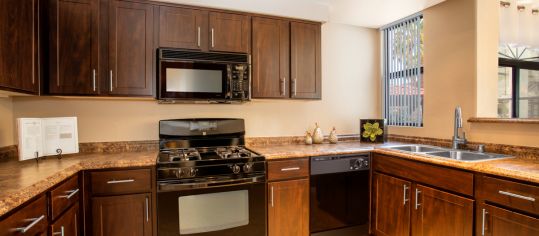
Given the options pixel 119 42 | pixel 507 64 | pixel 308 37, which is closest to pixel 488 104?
pixel 507 64

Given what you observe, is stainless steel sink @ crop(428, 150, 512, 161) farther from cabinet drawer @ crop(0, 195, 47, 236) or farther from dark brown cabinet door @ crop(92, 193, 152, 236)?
cabinet drawer @ crop(0, 195, 47, 236)

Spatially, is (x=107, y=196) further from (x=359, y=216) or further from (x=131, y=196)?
(x=359, y=216)

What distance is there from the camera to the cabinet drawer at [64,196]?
140 cm

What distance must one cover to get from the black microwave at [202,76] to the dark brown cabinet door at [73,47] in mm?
485

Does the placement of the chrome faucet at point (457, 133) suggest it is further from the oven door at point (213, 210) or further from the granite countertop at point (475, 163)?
the oven door at point (213, 210)

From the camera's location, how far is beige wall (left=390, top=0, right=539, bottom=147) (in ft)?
7.53

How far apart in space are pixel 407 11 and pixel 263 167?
2.17 meters

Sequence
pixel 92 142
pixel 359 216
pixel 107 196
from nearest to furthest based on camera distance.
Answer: pixel 107 196 → pixel 92 142 → pixel 359 216

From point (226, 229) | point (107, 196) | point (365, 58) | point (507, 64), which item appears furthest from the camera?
point (365, 58)

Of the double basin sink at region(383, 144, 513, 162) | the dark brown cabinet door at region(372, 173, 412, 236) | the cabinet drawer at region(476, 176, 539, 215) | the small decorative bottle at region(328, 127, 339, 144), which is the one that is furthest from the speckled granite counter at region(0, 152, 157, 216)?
the double basin sink at region(383, 144, 513, 162)

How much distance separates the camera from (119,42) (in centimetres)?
214

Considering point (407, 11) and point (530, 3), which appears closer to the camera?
point (530, 3)

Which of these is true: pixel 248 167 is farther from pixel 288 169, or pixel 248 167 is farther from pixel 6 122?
pixel 6 122

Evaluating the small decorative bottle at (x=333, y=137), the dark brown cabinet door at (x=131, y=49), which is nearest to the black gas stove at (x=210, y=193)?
the dark brown cabinet door at (x=131, y=49)
